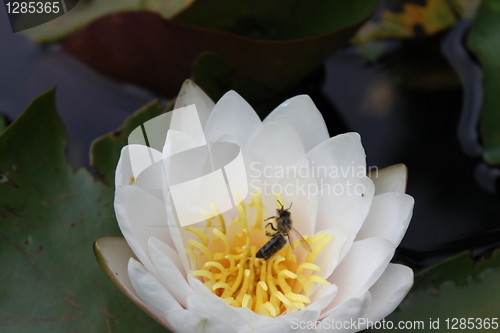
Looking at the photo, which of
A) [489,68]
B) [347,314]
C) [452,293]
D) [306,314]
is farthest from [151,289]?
[489,68]

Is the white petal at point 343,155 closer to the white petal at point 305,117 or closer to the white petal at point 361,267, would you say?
the white petal at point 305,117

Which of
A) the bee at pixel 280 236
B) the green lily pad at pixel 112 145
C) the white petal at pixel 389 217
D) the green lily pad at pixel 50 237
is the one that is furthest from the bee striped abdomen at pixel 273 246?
the green lily pad at pixel 112 145

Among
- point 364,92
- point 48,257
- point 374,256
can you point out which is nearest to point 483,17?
point 364,92

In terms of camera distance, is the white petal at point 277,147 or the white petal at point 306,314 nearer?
the white petal at point 306,314

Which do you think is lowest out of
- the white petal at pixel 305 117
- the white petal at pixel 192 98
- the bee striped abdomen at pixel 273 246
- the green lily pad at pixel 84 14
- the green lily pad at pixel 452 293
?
the green lily pad at pixel 452 293

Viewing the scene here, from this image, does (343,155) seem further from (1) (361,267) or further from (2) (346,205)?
(1) (361,267)
